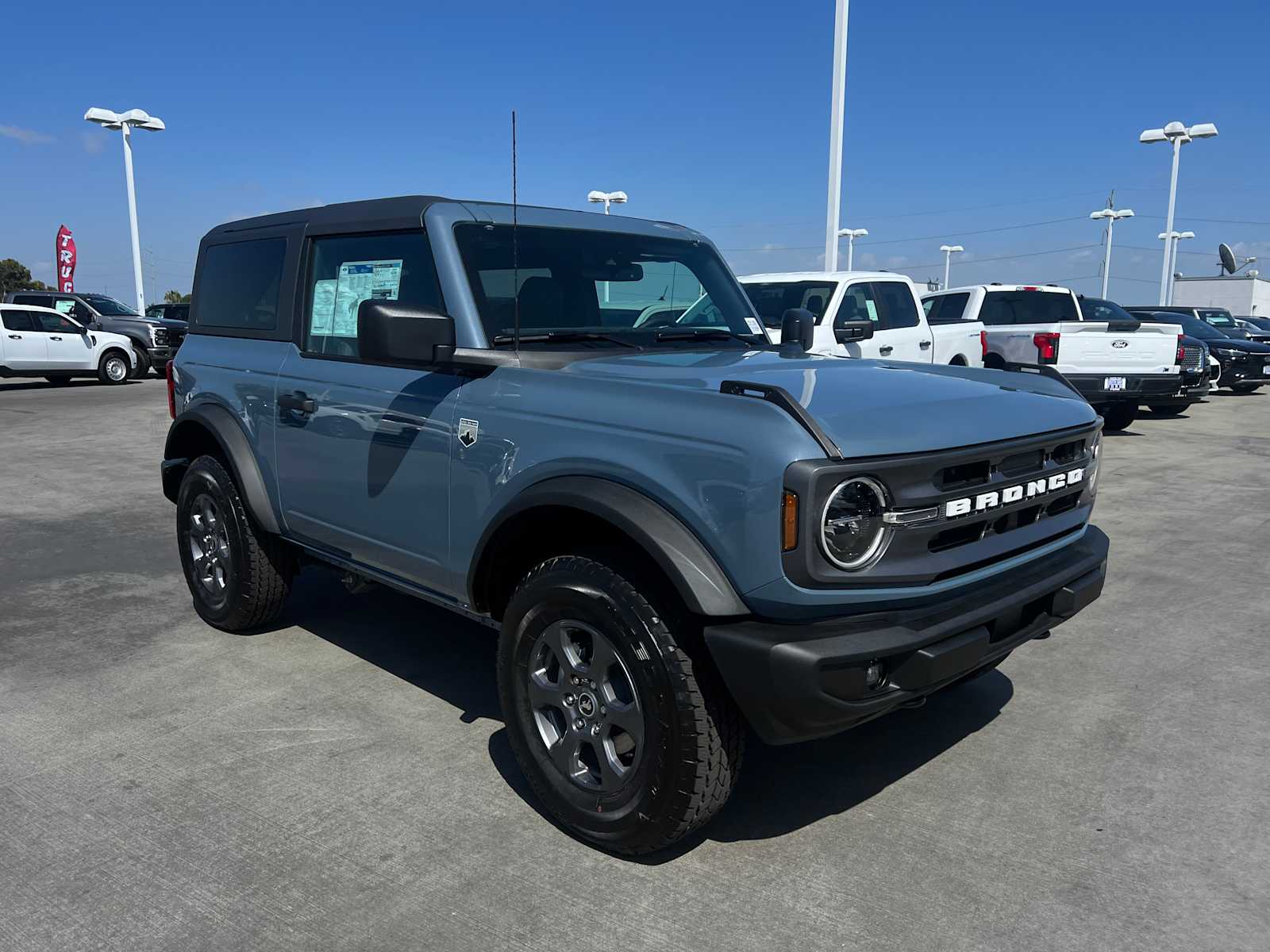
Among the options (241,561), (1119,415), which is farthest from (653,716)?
(1119,415)

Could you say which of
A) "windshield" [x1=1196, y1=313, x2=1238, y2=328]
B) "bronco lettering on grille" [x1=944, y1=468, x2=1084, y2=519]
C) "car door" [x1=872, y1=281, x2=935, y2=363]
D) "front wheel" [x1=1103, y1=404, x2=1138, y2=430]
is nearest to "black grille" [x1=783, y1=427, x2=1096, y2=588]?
"bronco lettering on grille" [x1=944, y1=468, x2=1084, y2=519]

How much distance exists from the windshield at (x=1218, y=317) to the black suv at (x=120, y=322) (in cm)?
2549

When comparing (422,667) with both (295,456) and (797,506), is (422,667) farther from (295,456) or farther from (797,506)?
(797,506)

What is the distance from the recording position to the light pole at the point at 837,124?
1372 cm

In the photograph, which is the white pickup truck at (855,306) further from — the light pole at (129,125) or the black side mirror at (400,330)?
the light pole at (129,125)

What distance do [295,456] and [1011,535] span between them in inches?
115

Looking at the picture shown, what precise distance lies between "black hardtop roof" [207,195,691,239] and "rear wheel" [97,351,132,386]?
61.1 feet

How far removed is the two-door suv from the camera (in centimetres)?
258

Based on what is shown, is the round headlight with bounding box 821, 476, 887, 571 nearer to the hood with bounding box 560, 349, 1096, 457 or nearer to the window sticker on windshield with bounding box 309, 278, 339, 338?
the hood with bounding box 560, 349, 1096, 457

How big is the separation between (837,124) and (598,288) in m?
11.4

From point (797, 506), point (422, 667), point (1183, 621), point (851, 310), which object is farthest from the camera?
point (851, 310)

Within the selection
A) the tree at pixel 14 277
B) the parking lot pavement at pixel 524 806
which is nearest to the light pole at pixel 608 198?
the parking lot pavement at pixel 524 806

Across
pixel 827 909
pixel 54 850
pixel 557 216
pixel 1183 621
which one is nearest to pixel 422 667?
pixel 54 850

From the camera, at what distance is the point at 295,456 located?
14.0ft
